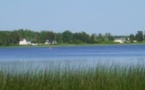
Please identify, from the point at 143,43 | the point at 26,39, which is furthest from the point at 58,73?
the point at 143,43

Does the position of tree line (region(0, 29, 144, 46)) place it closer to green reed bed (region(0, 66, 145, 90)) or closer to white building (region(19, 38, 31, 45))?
white building (region(19, 38, 31, 45))

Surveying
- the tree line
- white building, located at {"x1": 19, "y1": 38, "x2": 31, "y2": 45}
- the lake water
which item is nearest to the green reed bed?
the lake water

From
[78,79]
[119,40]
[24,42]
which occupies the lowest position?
[119,40]

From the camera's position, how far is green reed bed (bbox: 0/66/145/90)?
1088 centimetres

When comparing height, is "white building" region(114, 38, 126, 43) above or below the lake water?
below

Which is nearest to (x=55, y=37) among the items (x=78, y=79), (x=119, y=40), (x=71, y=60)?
(x=119, y=40)

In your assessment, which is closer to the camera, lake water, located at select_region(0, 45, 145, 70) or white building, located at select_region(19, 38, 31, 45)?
lake water, located at select_region(0, 45, 145, 70)

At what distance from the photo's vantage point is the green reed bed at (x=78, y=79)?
10.9m

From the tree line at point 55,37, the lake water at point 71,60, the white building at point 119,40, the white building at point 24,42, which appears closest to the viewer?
the lake water at point 71,60

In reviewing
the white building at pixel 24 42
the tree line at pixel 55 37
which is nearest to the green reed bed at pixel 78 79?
the tree line at pixel 55 37

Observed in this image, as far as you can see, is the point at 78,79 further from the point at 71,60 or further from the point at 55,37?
the point at 55,37

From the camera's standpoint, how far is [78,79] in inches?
460

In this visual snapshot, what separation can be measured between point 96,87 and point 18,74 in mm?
2364

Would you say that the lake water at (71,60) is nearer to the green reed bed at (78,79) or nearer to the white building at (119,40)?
the green reed bed at (78,79)
